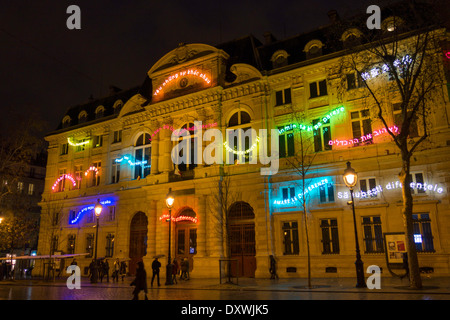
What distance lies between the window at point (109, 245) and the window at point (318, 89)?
2177 cm

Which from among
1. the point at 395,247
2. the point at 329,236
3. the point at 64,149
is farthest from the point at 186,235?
the point at 64,149

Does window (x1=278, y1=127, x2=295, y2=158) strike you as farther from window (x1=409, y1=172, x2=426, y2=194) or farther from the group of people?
the group of people

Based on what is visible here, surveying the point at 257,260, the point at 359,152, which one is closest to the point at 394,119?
the point at 359,152

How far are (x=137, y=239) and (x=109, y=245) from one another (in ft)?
11.0

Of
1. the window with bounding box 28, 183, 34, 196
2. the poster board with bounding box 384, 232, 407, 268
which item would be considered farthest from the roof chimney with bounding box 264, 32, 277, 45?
the window with bounding box 28, 183, 34, 196

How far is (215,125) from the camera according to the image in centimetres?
3048

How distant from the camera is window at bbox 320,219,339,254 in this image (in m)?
25.0

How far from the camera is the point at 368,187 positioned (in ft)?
80.4

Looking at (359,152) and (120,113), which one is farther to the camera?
(120,113)

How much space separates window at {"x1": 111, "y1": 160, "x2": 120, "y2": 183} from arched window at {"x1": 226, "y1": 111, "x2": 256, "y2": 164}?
12.7m

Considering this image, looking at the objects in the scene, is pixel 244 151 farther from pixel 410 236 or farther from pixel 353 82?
pixel 410 236

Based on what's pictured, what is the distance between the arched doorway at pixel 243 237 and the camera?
90.4 feet
